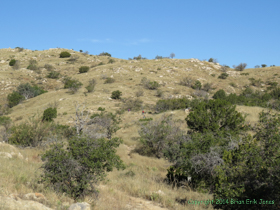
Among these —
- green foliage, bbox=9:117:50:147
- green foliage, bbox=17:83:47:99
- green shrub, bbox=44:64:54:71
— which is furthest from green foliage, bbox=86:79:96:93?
green foliage, bbox=9:117:50:147

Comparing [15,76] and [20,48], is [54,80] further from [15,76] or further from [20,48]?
[20,48]

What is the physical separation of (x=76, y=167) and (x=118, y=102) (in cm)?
2947

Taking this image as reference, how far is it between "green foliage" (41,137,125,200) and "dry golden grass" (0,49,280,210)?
318 mm

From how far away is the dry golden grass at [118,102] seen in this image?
5.95m

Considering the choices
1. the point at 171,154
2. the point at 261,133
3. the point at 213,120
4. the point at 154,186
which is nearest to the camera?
the point at 261,133

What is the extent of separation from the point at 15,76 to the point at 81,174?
52.8 metres

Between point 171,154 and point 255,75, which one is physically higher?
point 255,75

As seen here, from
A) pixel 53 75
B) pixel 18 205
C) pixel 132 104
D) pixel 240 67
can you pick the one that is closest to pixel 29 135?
pixel 18 205

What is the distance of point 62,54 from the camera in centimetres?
7006

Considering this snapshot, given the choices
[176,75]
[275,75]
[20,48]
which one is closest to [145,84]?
[176,75]

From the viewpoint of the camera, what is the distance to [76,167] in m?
5.79

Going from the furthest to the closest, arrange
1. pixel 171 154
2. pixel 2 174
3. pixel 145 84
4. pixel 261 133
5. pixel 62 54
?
pixel 62 54, pixel 145 84, pixel 171 154, pixel 261 133, pixel 2 174

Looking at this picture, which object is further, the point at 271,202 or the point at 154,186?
the point at 154,186

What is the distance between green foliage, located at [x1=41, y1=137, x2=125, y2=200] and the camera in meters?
5.71
